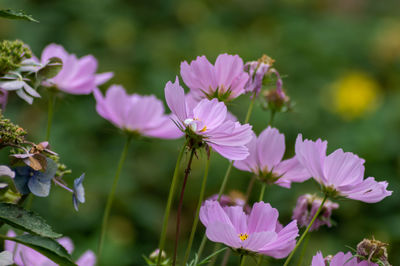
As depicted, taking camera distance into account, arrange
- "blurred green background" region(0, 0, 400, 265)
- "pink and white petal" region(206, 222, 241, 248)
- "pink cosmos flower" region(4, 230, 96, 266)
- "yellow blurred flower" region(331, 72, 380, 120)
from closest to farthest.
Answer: "pink and white petal" region(206, 222, 241, 248), "pink cosmos flower" region(4, 230, 96, 266), "blurred green background" region(0, 0, 400, 265), "yellow blurred flower" region(331, 72, 380, 120)

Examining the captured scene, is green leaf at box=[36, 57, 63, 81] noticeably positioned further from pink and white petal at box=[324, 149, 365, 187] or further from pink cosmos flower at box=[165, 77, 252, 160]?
pink and white petal at box=[324, 149, 365, 187]

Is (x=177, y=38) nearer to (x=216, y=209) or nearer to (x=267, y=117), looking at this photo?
(x=267, y=117)

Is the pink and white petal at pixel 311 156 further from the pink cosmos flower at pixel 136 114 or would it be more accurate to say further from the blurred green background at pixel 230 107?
the blurred green background at pixel 230 107

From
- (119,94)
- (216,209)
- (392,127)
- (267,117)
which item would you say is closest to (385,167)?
(392,127)

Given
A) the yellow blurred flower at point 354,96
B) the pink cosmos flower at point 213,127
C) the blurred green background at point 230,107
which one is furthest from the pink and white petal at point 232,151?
the yellow blurred flower at point 354,96

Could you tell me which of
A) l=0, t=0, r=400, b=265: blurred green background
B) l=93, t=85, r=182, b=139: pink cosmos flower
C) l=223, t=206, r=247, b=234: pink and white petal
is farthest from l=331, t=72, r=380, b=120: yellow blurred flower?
l=223, t=206, r=247, b=234: pink and white petal
